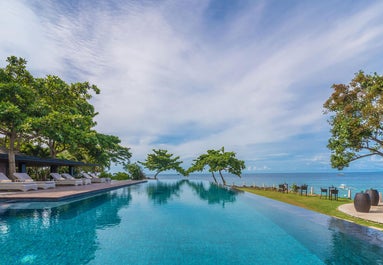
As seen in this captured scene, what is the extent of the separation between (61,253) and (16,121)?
11.7 meters

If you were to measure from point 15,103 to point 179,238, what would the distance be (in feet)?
48.8

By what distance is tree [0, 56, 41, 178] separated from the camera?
1292cm

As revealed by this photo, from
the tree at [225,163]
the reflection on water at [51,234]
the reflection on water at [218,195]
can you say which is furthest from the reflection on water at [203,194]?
the reflection on water at [51,234]

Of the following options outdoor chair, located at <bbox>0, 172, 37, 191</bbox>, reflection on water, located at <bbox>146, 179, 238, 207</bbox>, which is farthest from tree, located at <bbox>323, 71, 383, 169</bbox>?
outdoor chair, located at <bbox>0, 172, 37, 191</bbox>

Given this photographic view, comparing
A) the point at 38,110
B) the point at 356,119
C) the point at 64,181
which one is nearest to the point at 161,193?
the point at 64,181

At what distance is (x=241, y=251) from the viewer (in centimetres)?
542

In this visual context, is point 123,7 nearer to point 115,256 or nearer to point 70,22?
point 70,22

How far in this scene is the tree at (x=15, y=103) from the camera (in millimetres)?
12920

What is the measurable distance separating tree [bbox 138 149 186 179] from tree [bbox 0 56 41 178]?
2547 centimetres

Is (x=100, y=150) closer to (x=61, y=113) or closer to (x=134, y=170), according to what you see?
(x=61, y=113)

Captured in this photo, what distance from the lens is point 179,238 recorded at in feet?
20.7

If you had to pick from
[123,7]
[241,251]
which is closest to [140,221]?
[241,251]

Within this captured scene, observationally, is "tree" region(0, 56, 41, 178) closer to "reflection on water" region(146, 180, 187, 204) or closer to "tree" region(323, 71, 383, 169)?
"reflection on water" region(146, 180, 187, 204)

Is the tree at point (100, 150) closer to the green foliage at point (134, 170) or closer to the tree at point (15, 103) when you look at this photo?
the green foliage at point (134, 170)
